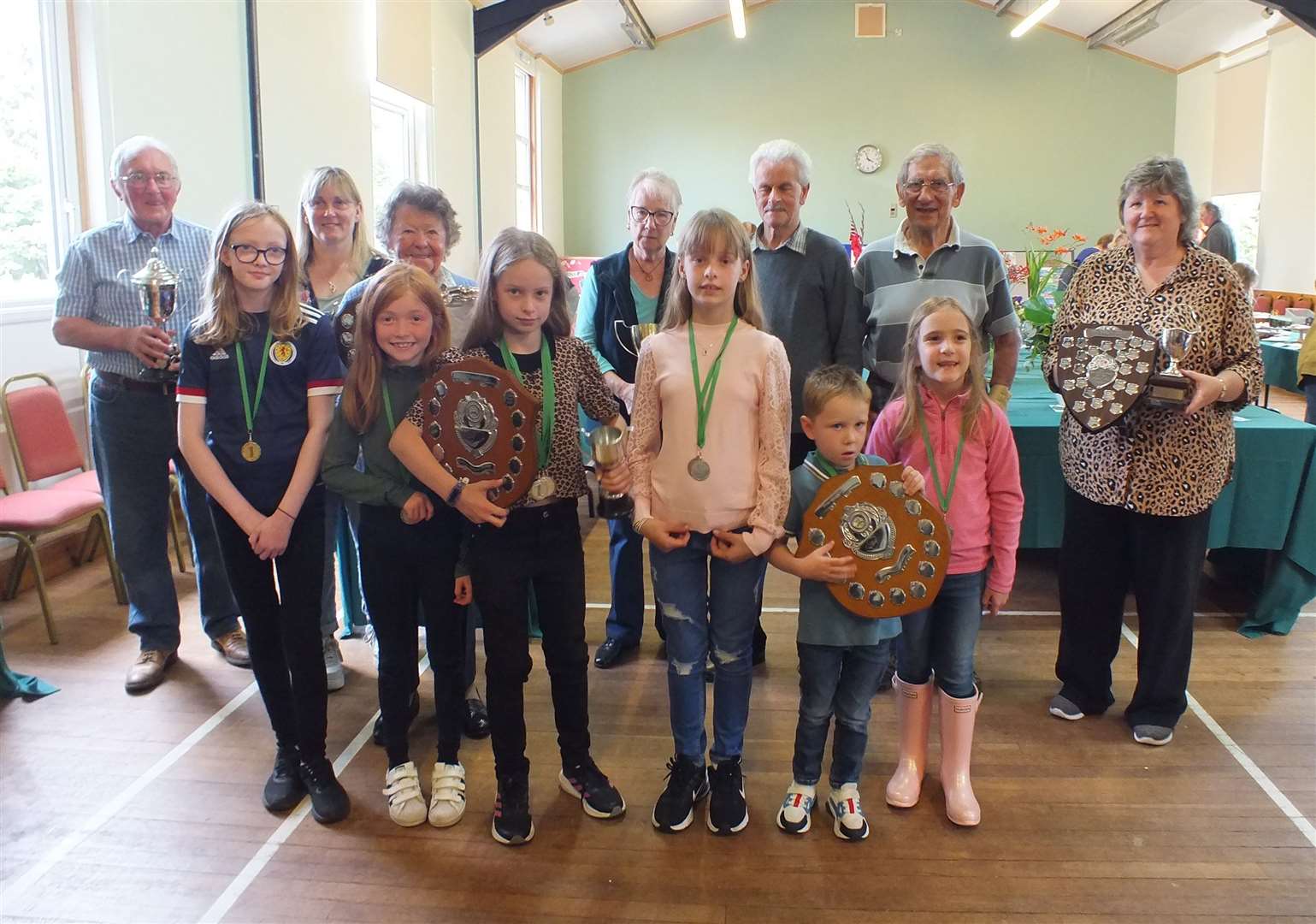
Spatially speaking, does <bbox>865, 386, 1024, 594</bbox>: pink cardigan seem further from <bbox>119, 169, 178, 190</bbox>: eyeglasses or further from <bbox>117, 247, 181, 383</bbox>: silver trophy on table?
<bbox>119, 169, 178, 190</bbox>: eyeglasses

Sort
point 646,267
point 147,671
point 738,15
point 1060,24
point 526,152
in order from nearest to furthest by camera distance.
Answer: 1. point 646,267
2. point 147,671
3. point 738,15
4. point 526,152
5. point 1060,24

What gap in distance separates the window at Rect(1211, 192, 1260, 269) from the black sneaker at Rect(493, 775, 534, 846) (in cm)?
1128

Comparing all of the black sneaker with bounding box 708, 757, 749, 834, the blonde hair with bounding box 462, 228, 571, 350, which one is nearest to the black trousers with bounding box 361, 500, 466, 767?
the blonde hair with bounding box 462, 228, 571, 350

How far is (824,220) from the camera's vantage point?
1262 centimetres

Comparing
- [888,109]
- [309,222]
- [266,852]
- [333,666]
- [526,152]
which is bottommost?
[266,852]

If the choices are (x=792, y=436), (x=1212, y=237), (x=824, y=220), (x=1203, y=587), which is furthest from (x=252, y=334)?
(x=824, y=220)

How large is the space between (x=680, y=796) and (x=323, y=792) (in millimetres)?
821

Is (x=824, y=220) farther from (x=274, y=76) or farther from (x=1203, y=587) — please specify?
(x=1203, y=587)

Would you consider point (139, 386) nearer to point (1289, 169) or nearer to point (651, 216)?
point (651, 216)

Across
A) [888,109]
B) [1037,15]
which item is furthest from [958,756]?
[888,109]

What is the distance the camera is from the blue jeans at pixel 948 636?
2.18m

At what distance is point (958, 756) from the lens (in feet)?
7.40

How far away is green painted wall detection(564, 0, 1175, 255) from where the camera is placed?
1222 centimetres

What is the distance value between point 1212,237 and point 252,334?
6.31m
